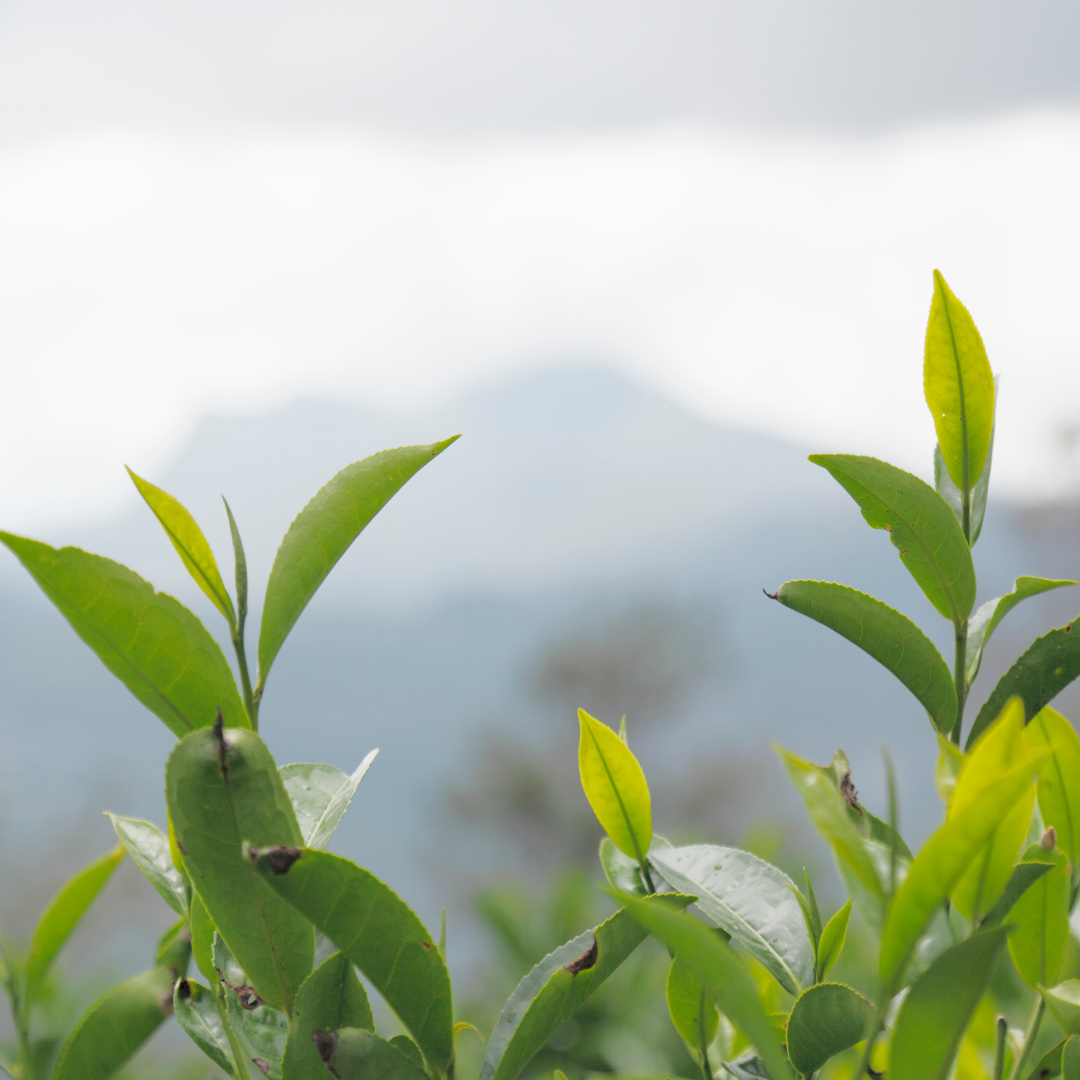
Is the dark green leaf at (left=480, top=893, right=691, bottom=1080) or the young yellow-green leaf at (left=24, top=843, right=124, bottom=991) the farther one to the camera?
the young yellow-green leaf at (left=24, top=843, right=124, bottom=991)

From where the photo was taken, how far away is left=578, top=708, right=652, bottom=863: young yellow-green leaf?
0.81 ft

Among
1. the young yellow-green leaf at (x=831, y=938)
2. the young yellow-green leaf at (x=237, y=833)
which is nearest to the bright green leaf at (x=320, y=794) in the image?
the young yellow-green leaf at (x=237, y=833)

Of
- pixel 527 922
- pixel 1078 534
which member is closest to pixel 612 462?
pixel 1078 534

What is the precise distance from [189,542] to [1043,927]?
0.27m

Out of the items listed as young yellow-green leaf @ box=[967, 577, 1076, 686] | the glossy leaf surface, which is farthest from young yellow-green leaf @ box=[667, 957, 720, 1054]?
young yellow-green leaf @ box=[967, 577, 1076, 686]

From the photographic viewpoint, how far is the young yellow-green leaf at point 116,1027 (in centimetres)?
26

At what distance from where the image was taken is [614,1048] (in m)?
0.62

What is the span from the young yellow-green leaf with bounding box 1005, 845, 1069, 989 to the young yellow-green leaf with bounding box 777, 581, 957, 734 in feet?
0.16

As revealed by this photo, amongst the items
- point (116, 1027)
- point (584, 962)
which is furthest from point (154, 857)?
point (584, 962)

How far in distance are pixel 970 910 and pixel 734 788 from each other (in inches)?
258

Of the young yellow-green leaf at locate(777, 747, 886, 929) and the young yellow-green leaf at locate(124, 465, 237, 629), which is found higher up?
the young yellow-green leaf at locate(124, 465, 237, 629)

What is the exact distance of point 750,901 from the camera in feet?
0.80

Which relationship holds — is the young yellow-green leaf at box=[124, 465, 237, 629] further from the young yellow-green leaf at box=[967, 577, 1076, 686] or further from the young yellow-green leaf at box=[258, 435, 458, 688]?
the young yellow-green leaf at box=[967, 577, 1076, 686]

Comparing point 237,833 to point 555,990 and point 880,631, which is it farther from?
point 880,631
